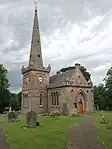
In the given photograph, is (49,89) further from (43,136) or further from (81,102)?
(43,136)

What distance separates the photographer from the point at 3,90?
59844mm

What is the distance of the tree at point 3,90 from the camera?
5856 centimetres

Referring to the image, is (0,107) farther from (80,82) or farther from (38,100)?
(80,82)

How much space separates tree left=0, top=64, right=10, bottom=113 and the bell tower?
4.07 m

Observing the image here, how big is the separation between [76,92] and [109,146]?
4199 cm

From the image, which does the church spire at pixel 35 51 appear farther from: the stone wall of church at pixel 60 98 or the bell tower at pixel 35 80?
the stone wall of church at pixel 60 98

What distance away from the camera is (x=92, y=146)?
38.9 feet

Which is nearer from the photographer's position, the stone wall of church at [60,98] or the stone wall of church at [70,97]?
the stone wall of church at [70,97]

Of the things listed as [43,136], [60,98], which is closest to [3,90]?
[60,98]

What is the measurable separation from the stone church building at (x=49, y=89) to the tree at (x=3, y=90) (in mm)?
4066

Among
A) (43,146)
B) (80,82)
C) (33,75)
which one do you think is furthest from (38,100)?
(43,146)

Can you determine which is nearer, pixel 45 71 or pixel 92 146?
pixel 92 146

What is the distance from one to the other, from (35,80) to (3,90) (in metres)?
9.10

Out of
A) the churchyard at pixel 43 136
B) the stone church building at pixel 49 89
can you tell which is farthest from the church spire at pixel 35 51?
the churchyard at pixel 43 136
